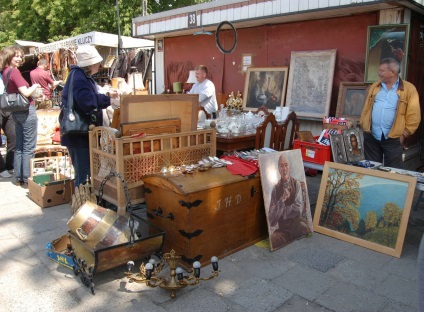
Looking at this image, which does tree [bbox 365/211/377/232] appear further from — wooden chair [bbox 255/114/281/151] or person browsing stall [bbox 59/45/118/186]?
person browsing stall [bbox 59/45/118/186]

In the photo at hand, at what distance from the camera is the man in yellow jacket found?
4.14 meters

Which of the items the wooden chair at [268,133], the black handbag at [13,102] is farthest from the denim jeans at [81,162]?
the wooden chair at [268,133]

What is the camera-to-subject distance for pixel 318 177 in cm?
612

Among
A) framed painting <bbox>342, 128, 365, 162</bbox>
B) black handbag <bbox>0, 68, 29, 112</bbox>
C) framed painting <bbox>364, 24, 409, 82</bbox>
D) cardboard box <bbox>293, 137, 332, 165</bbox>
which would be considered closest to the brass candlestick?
cardboard box <bbox>293, 137, 332, 165</bbox>

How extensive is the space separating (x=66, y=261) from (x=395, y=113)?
367cm

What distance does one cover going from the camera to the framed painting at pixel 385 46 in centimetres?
528

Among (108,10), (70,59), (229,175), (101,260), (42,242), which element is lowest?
(42,242)

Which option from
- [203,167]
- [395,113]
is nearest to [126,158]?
[203,167]

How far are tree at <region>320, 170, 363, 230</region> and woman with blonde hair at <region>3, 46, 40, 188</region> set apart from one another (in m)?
4.00

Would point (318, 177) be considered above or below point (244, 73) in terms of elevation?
below

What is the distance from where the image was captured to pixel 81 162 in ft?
14.0

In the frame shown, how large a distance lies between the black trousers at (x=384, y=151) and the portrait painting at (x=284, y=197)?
3.99 feet

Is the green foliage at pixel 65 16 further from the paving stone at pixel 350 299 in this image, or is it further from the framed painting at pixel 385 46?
the paving stone at pixel 350 299

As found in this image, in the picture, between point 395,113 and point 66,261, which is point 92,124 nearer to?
point 66,261
